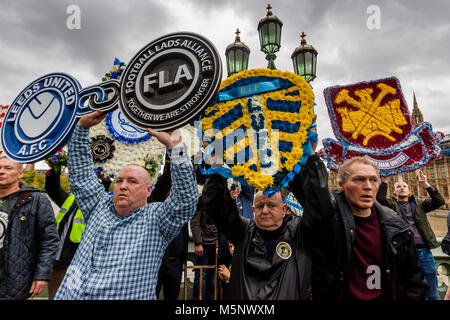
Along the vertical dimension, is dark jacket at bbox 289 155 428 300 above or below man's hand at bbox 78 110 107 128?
below

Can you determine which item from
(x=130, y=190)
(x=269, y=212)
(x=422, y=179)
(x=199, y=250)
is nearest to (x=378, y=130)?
(x=422, y=179)

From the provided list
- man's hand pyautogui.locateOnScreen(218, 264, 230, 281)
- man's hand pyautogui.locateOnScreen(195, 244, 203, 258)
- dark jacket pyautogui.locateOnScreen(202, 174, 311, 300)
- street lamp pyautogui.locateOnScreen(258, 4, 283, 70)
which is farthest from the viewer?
street lamp pyautogui.locateOnScreen(258, 4, 283, 70)

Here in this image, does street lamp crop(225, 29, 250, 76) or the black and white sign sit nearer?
the black and white sign

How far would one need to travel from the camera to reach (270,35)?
5637 millimetres

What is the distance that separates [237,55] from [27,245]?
16.8 feet

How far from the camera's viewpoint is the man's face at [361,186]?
189cm

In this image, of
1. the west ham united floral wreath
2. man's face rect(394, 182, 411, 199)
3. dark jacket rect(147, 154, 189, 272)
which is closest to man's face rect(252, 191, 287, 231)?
the west ham united floral wreath

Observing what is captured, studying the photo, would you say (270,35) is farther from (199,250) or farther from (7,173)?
(7,173)

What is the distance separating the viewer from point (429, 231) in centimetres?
Answer: 350

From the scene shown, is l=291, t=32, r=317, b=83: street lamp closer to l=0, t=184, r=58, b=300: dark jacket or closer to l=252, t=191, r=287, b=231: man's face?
l=252, t=191, r=287, b=231: man's face

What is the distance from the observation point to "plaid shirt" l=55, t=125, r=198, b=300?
1.60 m

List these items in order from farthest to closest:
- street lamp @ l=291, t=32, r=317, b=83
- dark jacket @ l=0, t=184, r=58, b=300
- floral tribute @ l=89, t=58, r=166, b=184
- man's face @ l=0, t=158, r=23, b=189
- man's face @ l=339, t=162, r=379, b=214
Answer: street lamp @ l=291, t=32, r=317, b=83, floral tribute @ l=89, t=58, r=166, b=184, man's face @ l=0, t=158, r=23, b=189, dark jacket @ l=0, t=184, r=58, b=300, man's face @ l=339, t=162, r=379, b=214

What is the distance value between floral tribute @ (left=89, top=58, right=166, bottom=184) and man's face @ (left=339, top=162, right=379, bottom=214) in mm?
2158
